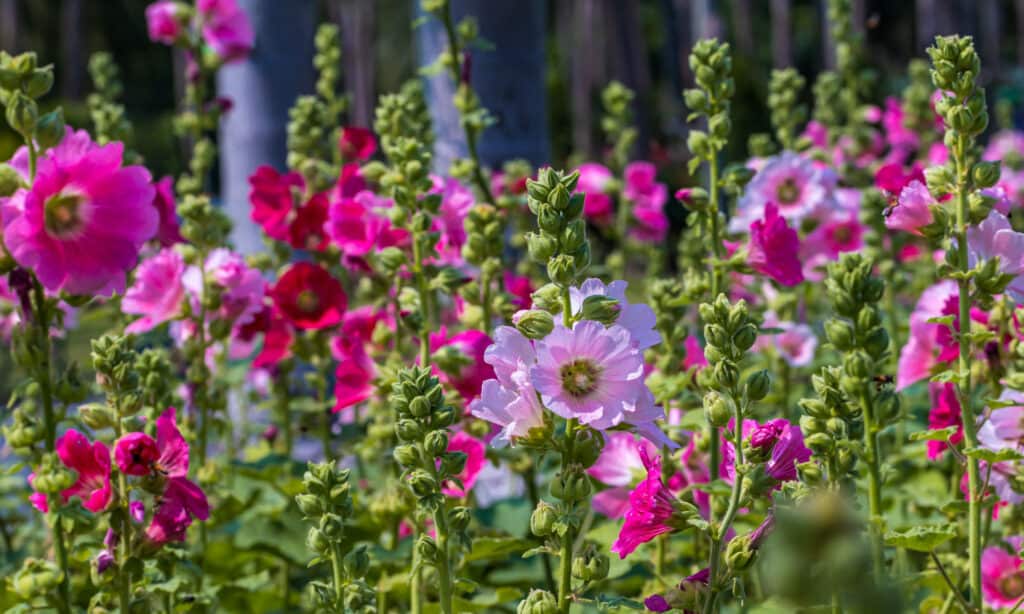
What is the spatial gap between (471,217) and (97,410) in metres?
0.79

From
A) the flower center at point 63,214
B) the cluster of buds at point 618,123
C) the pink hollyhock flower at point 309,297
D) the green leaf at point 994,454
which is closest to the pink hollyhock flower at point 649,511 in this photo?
the green leaf at point 994,454

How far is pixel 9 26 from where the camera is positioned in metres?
32.8

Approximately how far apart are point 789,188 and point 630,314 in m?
1.70

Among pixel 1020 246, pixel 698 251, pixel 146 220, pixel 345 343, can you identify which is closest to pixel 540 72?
pixel 698 251

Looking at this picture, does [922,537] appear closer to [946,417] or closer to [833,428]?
[833,428]

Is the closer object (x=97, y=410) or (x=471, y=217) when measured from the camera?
(x=97, y=410)

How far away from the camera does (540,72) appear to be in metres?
3.88

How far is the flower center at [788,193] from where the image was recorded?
2953mm

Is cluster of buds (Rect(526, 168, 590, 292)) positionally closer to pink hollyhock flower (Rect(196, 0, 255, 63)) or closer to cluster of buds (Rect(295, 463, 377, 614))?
cluster of buds (Rect(295, 463, 377, 614))

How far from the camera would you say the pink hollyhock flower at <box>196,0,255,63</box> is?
3602 millimetres

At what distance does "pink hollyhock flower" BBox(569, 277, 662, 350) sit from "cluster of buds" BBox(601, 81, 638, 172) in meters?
2.24

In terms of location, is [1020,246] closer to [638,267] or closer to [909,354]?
[909,354]

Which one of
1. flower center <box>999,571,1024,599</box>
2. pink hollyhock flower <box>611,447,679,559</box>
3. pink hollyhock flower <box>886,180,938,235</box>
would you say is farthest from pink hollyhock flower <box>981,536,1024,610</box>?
pink hollyhock flower <box>611,447,679,559</box>

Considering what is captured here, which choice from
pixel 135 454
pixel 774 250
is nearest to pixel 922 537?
pixel 774 250
